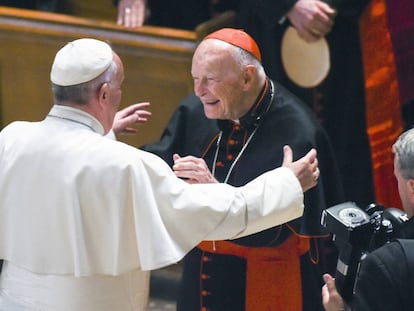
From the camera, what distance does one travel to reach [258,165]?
15.0 feet

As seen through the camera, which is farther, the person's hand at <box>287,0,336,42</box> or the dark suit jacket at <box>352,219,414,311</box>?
the person's hand at <box>287,0,336,42</box>

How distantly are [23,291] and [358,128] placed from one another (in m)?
2.32

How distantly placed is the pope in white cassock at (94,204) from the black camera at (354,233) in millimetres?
330

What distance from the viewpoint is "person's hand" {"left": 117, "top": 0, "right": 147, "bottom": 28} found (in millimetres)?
6293

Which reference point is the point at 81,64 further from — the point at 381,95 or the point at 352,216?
the point at 381,95

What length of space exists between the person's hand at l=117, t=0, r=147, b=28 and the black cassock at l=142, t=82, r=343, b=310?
1.68 meters

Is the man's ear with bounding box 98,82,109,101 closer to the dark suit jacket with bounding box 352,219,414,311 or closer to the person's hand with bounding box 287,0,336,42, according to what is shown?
the dark suit jacket with bounding box 352,219,414,311

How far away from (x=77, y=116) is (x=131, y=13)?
7.83 feet

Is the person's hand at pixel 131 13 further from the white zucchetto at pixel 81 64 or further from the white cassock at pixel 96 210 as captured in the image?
the white cassock at pixel 96 210

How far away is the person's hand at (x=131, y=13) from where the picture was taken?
629cm

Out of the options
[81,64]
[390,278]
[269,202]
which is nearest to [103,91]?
[81,64]

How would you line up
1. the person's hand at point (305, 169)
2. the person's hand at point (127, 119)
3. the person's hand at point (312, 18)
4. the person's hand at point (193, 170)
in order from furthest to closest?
the person's hand at point (312, 18) < the person's hand at point (127, 119) < the person's hand at point (193, 170) < the person's hand at point (305, 169)

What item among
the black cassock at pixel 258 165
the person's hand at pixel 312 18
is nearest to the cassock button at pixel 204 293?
the black cassock at pixel 258 165

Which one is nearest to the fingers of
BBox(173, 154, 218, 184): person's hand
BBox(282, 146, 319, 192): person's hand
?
BBox(282, 146, 319, 192): person's hand
